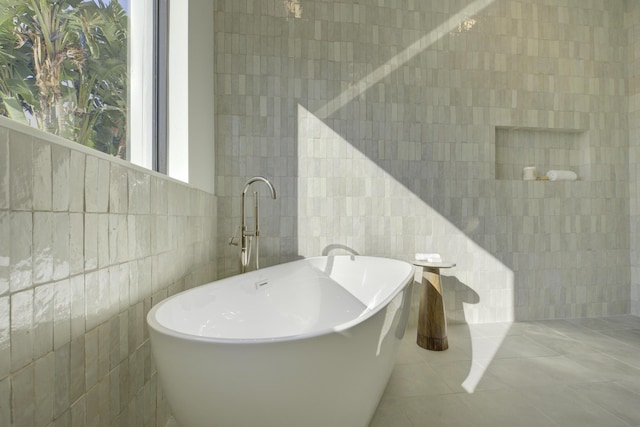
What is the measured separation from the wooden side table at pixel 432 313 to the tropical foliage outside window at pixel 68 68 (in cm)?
200

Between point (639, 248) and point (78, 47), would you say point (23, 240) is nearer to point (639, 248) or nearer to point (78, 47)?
point (78, 47)

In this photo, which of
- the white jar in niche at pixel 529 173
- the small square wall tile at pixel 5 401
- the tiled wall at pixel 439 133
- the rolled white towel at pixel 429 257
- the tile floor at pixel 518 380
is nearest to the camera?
the small square wall tile at pixel 5 401

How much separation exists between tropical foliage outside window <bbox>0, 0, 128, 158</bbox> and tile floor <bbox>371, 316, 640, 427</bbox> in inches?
65.2

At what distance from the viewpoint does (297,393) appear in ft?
2.30

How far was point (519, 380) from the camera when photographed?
1645 mm

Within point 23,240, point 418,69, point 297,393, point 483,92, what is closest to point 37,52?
point 23,240

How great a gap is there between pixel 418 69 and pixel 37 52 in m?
2.48

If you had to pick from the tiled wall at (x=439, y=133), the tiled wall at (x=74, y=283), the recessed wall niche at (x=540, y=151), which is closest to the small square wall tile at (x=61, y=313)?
the tiled wall at (x=74, y=283)

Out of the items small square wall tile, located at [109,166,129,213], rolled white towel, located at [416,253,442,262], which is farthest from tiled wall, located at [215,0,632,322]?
small square wall tile, located at [109,166,129,213]

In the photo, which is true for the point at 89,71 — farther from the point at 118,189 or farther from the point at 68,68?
the point at 118,189

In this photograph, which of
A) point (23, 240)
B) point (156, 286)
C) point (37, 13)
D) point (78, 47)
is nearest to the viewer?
point (23, 240)

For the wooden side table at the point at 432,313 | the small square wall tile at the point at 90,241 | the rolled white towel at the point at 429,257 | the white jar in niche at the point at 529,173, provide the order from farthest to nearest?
the white jar in niche at the point at 529,173, the rolled white towel at the point at 429,257, the wooden side table at the point at 432,313, the small square wall tile at the point at 90,241

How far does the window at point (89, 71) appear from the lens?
27.0 inches

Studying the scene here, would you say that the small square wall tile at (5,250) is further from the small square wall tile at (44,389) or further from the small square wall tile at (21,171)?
the small square wall tile at (44,389)
